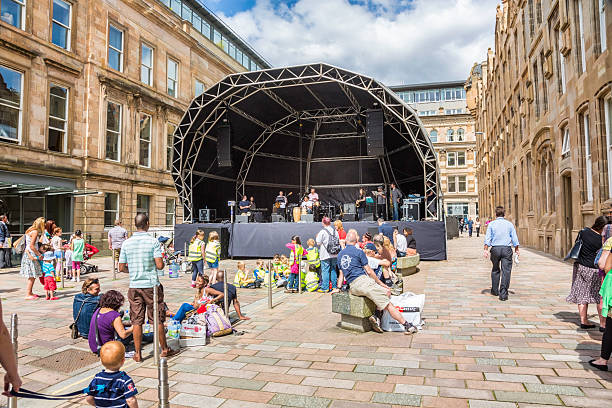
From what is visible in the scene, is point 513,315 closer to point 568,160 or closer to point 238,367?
point 238,367

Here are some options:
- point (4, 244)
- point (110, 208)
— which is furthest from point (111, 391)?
point (110, 208)

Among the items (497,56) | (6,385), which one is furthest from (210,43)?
(6,385)

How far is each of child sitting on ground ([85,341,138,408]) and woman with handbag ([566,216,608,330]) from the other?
20.5 feet

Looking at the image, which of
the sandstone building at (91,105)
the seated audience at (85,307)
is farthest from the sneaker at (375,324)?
the sandstone building at (91,105)

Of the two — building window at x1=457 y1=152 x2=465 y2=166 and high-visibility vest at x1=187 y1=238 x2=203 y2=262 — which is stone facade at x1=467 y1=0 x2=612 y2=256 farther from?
building window at x1=457 y1=152 x2=465 y2=166

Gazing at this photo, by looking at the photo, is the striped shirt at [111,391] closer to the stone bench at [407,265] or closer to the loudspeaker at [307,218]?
the stone bench at [407,265]

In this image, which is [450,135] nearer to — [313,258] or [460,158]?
[460,158]

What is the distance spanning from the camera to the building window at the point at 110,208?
22.0 meters

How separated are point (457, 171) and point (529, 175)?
38.2 metres

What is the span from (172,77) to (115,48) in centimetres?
494

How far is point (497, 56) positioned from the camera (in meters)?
33.9

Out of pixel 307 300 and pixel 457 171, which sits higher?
pixel 457 171

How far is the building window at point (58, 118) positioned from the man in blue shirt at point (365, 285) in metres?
18.1

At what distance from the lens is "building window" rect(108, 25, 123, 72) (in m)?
22.4
